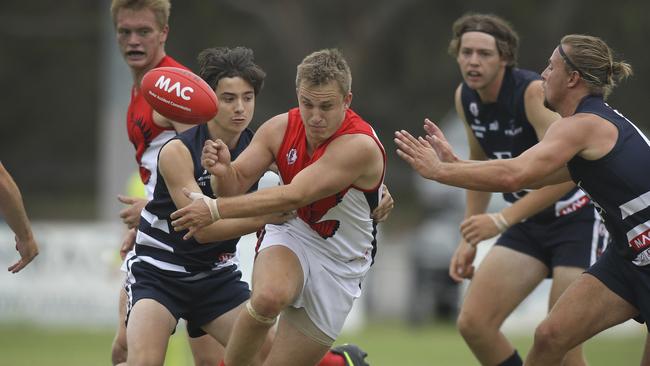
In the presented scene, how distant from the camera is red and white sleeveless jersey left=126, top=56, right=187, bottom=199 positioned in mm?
7016

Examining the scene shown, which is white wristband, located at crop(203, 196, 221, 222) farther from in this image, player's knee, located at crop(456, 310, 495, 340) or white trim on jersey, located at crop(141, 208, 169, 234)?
player's knee, located at crop(456, 310, 495, 340)

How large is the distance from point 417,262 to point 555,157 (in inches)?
447

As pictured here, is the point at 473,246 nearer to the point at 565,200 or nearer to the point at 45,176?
the point at 565,200

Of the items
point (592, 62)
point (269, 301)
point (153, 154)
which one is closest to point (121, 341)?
point (153, 154)

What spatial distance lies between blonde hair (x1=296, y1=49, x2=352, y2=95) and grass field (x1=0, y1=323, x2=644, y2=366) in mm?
4361

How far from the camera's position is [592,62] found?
20.8ft

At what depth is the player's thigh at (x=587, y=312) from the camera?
641 cm

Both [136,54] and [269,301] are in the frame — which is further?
[136,54]

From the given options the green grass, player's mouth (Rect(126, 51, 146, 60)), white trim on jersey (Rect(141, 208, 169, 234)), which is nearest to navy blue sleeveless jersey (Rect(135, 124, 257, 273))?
white trim on jersey (Rect(141, 208, 169, 234))

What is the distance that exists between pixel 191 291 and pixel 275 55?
2063 centimetres

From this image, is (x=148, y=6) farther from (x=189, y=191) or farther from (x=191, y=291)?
(x=191, y=291)

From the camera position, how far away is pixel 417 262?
57.1 ft

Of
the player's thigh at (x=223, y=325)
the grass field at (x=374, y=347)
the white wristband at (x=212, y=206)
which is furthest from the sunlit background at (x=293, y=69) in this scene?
the white wristband at (x=212, y=206)

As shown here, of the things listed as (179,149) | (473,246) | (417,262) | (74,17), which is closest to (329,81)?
(179,149)
